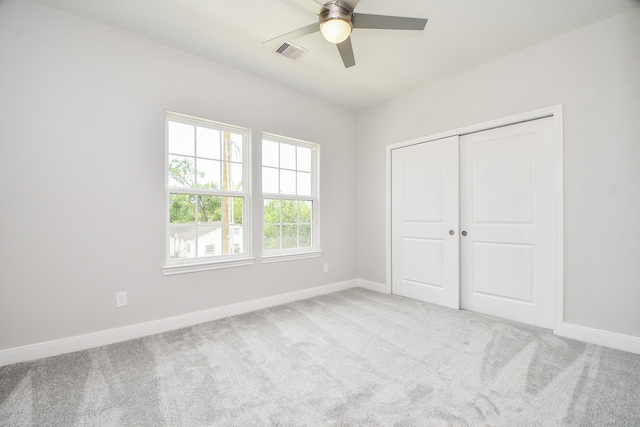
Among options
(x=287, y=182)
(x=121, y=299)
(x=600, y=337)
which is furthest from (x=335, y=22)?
(x=600, y=337)

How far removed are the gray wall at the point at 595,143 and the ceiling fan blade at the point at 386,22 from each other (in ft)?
5.28

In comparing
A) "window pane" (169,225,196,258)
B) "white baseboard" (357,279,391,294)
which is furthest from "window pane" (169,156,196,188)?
"white baseboard" (357,279,391,294)

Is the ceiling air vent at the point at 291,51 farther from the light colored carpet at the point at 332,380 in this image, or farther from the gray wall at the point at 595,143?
the light colored carpet at the point at 332,380

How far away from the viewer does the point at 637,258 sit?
2.22 meters

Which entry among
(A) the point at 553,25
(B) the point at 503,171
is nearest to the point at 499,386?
(B) the point at 503,171

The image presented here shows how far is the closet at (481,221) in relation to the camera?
2.72 m

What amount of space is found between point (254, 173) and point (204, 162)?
0.56 m

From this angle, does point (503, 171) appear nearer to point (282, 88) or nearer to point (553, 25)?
point (553, 25)

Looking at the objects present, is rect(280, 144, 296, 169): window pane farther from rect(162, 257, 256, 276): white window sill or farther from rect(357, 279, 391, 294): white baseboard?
rect(357, 279, 391, 294): white baseboard

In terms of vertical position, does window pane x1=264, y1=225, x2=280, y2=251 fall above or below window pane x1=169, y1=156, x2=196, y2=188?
below

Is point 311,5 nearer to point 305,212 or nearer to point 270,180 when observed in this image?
point 270,180

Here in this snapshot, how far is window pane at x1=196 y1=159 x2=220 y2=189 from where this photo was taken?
2951 millimetres

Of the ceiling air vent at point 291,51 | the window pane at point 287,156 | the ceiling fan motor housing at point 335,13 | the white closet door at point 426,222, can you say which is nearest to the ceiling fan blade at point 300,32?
the ceiling fan motor housing at point 335,13

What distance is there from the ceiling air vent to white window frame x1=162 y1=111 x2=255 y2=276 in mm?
945
